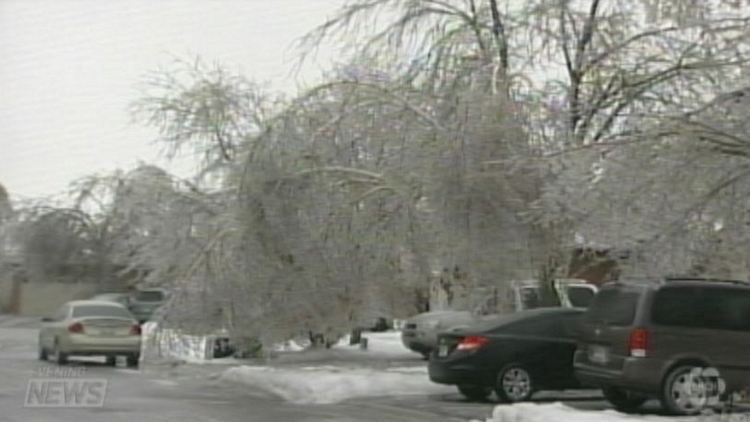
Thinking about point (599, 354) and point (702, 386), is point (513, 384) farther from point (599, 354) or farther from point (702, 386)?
point (702, 386)

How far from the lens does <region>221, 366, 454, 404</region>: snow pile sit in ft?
63.8

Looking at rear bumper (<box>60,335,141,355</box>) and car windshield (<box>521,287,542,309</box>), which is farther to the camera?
rear bumper (<box>60,335,141,355</box>)

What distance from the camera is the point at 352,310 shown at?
77.9 ft

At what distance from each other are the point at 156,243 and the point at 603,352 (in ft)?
48.7

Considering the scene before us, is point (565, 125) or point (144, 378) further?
point (144, 378)

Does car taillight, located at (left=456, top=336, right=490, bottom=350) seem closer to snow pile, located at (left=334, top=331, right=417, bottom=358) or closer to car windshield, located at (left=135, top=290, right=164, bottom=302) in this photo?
snow pile, located at (left=334, top=331, right=417, bottom=358)

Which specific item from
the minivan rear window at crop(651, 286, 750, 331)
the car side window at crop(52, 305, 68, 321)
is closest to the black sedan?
the minivan rear window at crop(651, 286, 750, 331)

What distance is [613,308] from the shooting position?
1606 centimetres

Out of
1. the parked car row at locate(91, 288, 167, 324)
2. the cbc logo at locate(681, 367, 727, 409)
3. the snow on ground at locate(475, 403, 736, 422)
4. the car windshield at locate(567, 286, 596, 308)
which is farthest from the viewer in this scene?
the parked car row at locate(91, 288, 167, 324)

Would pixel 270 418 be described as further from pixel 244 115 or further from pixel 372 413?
pixel 244 115

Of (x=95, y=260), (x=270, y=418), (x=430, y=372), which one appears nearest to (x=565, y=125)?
(x=430, y=372)

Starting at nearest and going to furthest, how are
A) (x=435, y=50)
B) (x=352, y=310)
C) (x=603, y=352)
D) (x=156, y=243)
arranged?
(x=603, y=352), (x=435, y=50), (x=352, y=310), (x=156, y=243)

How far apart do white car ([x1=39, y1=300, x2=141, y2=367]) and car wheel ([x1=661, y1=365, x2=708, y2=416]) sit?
42.3 feet

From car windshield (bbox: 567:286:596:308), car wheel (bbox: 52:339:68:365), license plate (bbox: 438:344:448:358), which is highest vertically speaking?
car windshield (bbox: 567:286:596:308)
